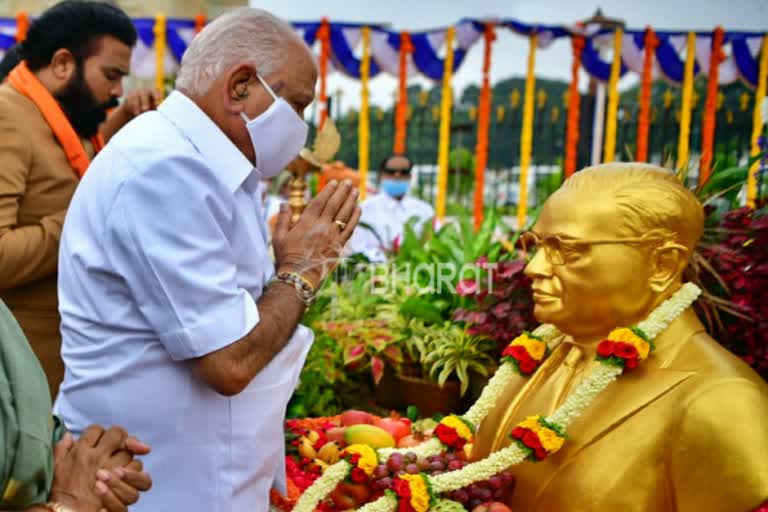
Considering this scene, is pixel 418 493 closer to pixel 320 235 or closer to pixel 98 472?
pixel 320 235

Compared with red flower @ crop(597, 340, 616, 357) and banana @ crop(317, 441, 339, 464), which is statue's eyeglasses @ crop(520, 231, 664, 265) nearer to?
red flower @ crop(597, 340, 616, 357)

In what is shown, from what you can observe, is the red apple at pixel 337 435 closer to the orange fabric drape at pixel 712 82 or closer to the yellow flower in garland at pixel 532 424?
the yellow flower in garland at pixel 532 424

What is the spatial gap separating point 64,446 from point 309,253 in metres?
0.61

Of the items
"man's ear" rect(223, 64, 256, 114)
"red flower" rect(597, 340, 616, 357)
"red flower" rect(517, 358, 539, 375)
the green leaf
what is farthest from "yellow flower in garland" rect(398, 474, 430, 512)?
the green leaf

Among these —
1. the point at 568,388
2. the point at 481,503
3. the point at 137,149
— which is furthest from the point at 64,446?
the point at 568,388

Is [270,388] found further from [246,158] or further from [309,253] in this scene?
[246,158]

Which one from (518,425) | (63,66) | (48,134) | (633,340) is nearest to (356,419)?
(518,425)

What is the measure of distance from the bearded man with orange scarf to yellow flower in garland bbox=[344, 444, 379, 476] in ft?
3.82

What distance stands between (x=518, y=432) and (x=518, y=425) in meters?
0.03

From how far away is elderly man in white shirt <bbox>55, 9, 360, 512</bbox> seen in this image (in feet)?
4.84

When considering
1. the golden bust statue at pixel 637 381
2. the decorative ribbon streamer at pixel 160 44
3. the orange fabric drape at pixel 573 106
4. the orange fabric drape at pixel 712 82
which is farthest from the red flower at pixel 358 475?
the orange fabric drape at pixel 712 82

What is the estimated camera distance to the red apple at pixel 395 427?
251cm

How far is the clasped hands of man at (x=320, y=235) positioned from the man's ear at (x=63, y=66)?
1.35 meters

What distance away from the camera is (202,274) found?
146 centimetres
